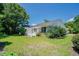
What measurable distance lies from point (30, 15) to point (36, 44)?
1.56 feet

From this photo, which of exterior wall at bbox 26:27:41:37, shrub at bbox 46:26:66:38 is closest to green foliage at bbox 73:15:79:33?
shrub at bbox 46:26:66:38

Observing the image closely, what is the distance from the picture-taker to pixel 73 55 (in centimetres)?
3081

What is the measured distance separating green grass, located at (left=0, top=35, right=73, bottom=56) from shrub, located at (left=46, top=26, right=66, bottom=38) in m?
0.07

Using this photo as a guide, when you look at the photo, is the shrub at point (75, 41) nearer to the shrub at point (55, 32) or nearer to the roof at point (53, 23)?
the shrub at point (55, 32)

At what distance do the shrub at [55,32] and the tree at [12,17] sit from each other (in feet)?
1.37

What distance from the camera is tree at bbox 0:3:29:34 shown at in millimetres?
30812

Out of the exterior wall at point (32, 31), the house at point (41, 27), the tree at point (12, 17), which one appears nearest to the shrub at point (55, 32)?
the house at point (41, 27)

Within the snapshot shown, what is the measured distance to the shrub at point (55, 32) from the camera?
30.9 metres

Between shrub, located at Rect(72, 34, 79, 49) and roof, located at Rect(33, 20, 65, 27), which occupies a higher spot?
roof, located at Rect(33, 20, 65, 27)

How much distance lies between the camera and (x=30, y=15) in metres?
30.8

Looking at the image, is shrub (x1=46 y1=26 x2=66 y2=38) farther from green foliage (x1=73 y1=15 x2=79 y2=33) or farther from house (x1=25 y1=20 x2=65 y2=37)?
green foliage (x1=73 y1=15 x2=79 y2=33)

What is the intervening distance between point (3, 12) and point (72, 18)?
1120mm

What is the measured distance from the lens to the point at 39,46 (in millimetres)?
30828

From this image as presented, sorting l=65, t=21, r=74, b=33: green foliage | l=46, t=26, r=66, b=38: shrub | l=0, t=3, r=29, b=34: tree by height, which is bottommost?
l=46, t=26, r=66, b=38: shrub
